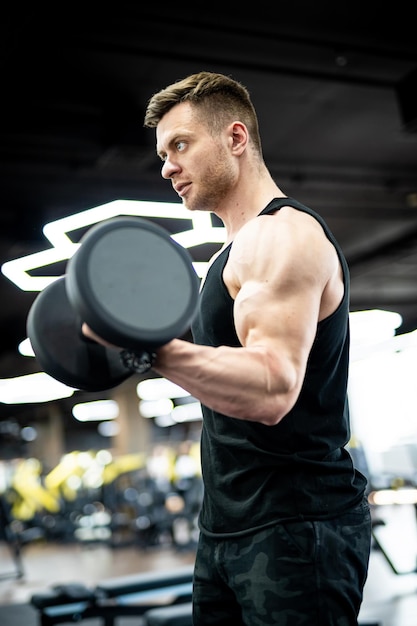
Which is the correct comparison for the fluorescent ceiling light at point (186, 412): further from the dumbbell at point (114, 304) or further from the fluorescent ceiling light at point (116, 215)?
the dumbbell at point (114, 304)

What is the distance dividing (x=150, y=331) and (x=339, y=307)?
0.37 m

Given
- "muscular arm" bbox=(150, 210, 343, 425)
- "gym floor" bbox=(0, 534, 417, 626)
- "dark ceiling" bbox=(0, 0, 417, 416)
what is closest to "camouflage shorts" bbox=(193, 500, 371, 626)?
"muscular arm" bbox=(150, 210, 343, 425)

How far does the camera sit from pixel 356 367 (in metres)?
11.3

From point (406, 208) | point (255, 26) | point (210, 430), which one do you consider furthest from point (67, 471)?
point (210, 430)

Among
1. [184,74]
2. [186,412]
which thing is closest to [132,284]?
[184,74]

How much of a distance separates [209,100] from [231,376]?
565 mm

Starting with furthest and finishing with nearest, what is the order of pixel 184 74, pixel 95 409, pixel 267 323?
1. pixel 95 409
2. pixel 184 74
3. pixel 267 323

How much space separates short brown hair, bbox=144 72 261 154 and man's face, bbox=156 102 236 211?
1cm

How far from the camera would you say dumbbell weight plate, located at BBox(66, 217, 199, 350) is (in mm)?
900

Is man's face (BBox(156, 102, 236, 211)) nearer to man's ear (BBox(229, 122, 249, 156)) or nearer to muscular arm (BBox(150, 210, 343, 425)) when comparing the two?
man's ear (BBox(229, 122, 249, 156))

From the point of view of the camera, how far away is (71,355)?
106 cm

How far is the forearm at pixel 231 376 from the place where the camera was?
0.94 meters

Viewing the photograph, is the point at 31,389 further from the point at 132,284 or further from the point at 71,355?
the point at 132,284

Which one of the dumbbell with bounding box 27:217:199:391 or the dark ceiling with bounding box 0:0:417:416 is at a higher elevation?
the dark ceiling with bounding box 0:0:417:416
